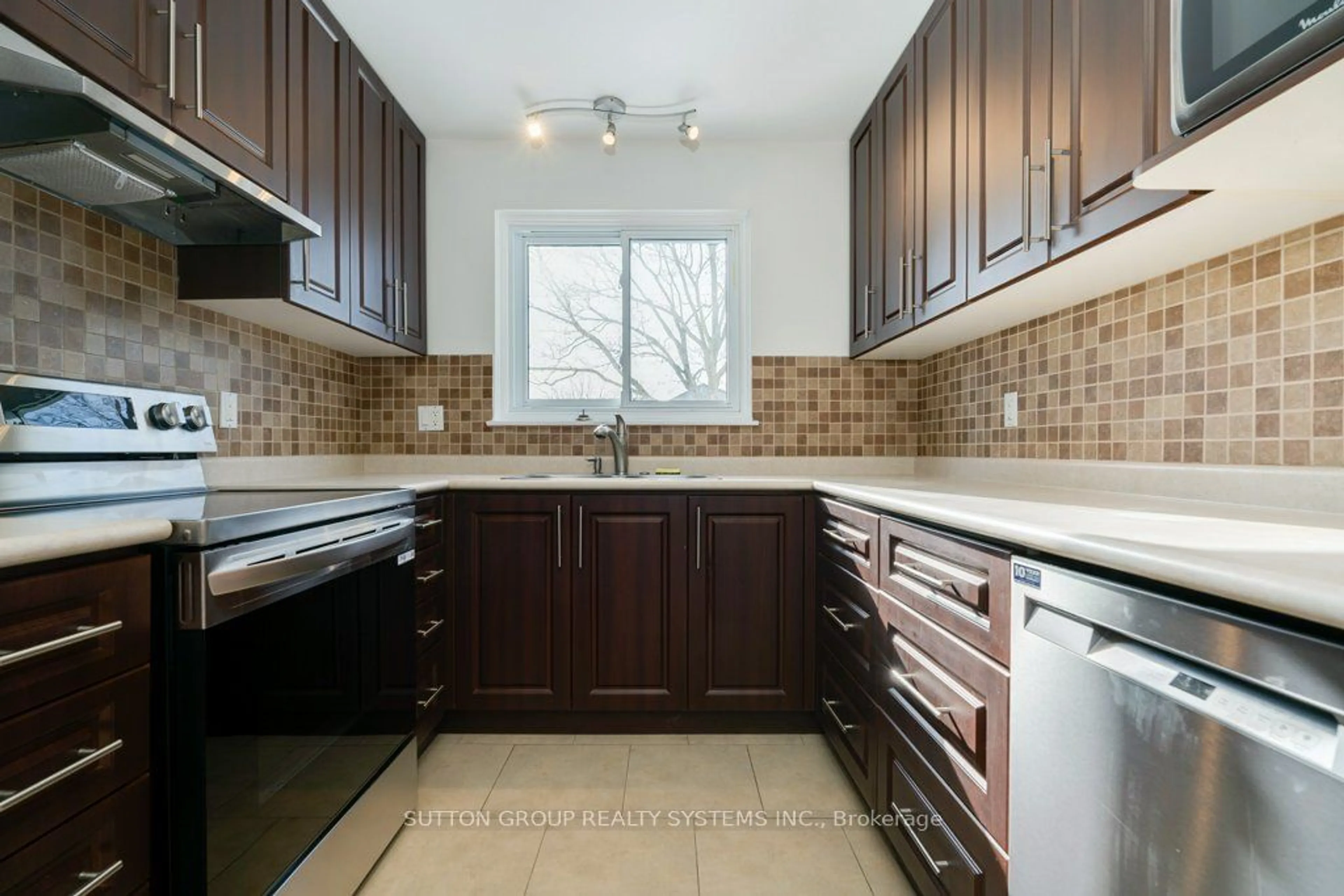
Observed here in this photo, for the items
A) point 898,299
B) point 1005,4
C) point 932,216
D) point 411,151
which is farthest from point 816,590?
point 411,151

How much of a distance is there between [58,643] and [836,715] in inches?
73.4

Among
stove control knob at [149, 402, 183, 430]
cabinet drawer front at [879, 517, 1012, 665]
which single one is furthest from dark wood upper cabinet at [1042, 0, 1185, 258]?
stove control knob at [149, 402, 183, 430]

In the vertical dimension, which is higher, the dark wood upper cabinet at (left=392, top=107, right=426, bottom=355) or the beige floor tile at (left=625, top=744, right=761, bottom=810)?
the dark wood upper cabinet at (left=392, top=107, right=426, bottom=355)

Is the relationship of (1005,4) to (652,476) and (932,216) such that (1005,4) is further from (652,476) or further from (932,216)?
(652,476)

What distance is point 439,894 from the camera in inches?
57.9

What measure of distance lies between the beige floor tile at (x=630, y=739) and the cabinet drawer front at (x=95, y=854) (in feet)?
4.71

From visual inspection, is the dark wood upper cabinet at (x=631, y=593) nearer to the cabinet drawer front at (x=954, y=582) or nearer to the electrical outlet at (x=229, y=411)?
the cabinet drawer front at (x=954, y=582)

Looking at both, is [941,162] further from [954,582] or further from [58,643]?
[58,643]

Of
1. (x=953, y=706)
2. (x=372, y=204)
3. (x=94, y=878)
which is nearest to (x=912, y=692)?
(x=953, y=706)

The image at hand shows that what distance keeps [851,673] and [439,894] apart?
120 cm

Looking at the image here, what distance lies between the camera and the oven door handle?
1.02 m

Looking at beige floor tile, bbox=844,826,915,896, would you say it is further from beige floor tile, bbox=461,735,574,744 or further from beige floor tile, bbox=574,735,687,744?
beige floor tile, bbox=461,735,574,744

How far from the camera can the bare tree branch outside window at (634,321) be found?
2912 mm

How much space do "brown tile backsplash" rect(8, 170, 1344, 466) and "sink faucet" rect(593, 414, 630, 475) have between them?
0.60ft
